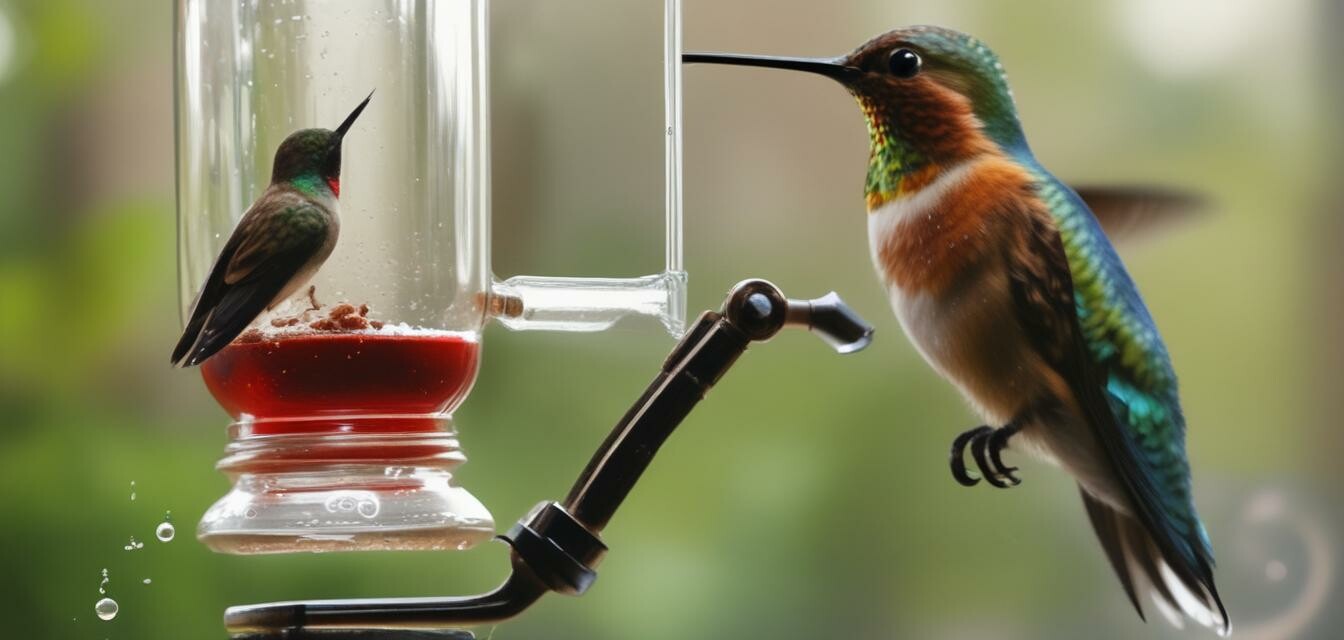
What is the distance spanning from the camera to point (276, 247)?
0.72 metres

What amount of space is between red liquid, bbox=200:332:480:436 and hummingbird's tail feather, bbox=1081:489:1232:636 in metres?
0.37

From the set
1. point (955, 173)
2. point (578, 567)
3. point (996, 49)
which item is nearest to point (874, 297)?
point (996, 49)

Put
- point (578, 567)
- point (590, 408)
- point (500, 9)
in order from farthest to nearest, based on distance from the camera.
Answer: point (590, 408)
point (500, 9)
point (578, 567)

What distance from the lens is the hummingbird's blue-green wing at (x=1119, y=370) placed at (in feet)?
2.52

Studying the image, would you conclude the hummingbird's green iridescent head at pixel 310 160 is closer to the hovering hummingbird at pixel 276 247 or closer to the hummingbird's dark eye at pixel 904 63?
the hovering hummingbird at pixel 276 247

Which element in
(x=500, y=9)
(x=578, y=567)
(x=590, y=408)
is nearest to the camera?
(x=578, y=567)

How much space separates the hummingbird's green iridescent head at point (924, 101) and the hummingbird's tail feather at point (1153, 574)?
0.21 meters

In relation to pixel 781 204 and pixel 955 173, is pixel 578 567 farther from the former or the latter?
pixel 781 204

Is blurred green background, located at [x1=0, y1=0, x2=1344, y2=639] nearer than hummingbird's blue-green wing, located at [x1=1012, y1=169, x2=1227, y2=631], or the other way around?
hummingbird's blue-green wing, located at [x1=1012, y1=169, x2=1227, y2=631]

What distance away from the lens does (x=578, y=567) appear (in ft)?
2.38

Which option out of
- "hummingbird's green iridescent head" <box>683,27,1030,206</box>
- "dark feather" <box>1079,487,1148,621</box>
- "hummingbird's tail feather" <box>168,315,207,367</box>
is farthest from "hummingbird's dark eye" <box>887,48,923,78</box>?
"hummingbird's tail feather" <box>168,315,207,367</box>

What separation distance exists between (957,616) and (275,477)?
713 mm

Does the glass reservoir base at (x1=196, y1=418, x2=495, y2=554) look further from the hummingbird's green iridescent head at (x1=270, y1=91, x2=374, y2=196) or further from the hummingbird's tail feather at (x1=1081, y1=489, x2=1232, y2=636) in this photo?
the hummingbird's tail feather at (x1=1081, y1=489, x2=1232, y2=636)

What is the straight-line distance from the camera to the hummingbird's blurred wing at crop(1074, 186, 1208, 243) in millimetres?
904
